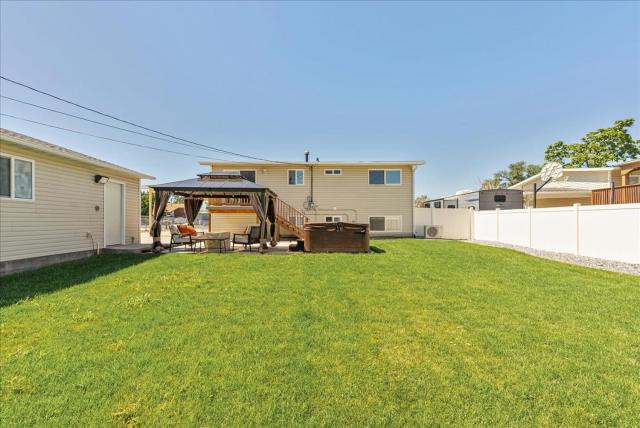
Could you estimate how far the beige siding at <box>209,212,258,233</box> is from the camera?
1462 cm

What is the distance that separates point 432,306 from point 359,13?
10845 millimetres

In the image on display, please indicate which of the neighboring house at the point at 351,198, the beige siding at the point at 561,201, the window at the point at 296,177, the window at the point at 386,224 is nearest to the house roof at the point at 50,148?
the neighboring house at the point at 351,198

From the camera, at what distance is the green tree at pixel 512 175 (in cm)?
3662

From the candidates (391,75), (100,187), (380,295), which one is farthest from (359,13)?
(100,187)

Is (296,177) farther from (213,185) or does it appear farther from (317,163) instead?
(213,185)

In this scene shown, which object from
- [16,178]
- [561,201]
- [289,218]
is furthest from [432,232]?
[16,178]

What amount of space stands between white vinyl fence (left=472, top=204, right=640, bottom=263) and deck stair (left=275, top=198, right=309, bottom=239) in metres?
9.21

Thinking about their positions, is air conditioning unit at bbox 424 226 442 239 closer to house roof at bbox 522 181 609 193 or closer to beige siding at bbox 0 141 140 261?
house roof at bbox 522 181 609 193

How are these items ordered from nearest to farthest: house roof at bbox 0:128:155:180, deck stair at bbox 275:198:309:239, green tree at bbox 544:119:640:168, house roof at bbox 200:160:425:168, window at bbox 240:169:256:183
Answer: house roof at bbox 0:128:155:180
deck stair at bbox 275:198:309:239
house roof at bbox 200:160:425:168
window at bbox 240:169:256:183
green tree at bbox 544:119:640:168

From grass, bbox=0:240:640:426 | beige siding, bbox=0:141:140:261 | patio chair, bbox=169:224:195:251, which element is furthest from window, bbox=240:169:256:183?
grass, bbox=0:240:640:426

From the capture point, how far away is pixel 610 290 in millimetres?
4906

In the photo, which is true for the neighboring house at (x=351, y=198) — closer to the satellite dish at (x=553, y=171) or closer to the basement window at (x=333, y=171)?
the basement window at (x=333, y=171)

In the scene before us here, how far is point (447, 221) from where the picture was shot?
1526 cm

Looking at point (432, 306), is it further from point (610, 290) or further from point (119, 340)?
point (119, 340)
